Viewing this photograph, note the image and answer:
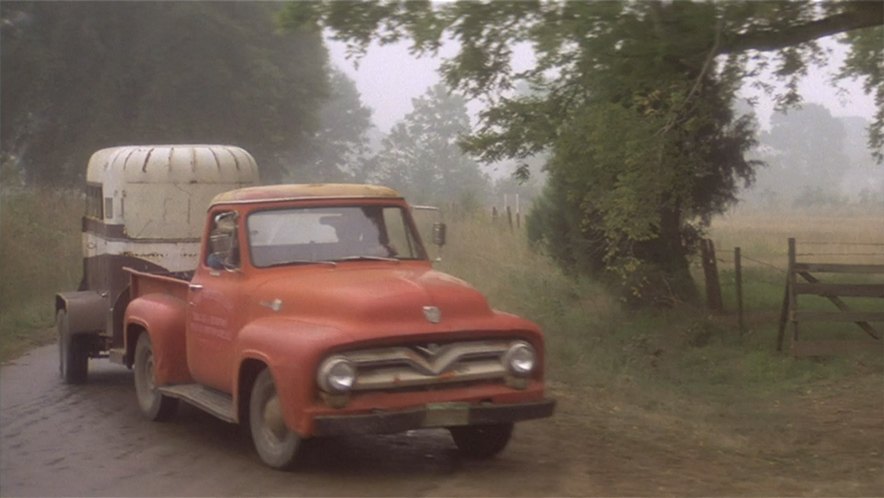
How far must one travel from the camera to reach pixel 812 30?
12414 mm

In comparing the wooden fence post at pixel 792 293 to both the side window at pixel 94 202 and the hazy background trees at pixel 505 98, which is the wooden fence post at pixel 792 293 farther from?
the side window at pixel 94 202

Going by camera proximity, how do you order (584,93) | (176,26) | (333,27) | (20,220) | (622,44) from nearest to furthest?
(622,44) < (333,27) < (584,93) < (20,220) < (176,26)

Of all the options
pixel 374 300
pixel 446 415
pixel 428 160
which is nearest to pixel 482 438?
pixel 446 415

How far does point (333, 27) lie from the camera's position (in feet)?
45.6

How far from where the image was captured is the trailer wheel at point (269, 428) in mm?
9297

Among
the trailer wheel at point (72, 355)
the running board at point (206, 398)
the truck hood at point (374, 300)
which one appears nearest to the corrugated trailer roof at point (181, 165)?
the trailer wheel at point (72, 355)

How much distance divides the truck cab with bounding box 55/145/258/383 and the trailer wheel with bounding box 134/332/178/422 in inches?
70.2

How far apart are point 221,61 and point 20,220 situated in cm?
1531

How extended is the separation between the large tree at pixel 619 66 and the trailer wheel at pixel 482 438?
422 centimetres

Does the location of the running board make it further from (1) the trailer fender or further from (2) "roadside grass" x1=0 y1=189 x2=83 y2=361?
(2) "roadside grass" x1=0 y1=189 x2=83 y2=361

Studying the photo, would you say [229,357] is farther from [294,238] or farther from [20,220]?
[20,220]

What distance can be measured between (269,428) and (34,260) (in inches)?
646

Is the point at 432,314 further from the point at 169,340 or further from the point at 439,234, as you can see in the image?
the point at 169,340

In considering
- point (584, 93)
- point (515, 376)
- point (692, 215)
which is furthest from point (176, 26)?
point (515, 376)
